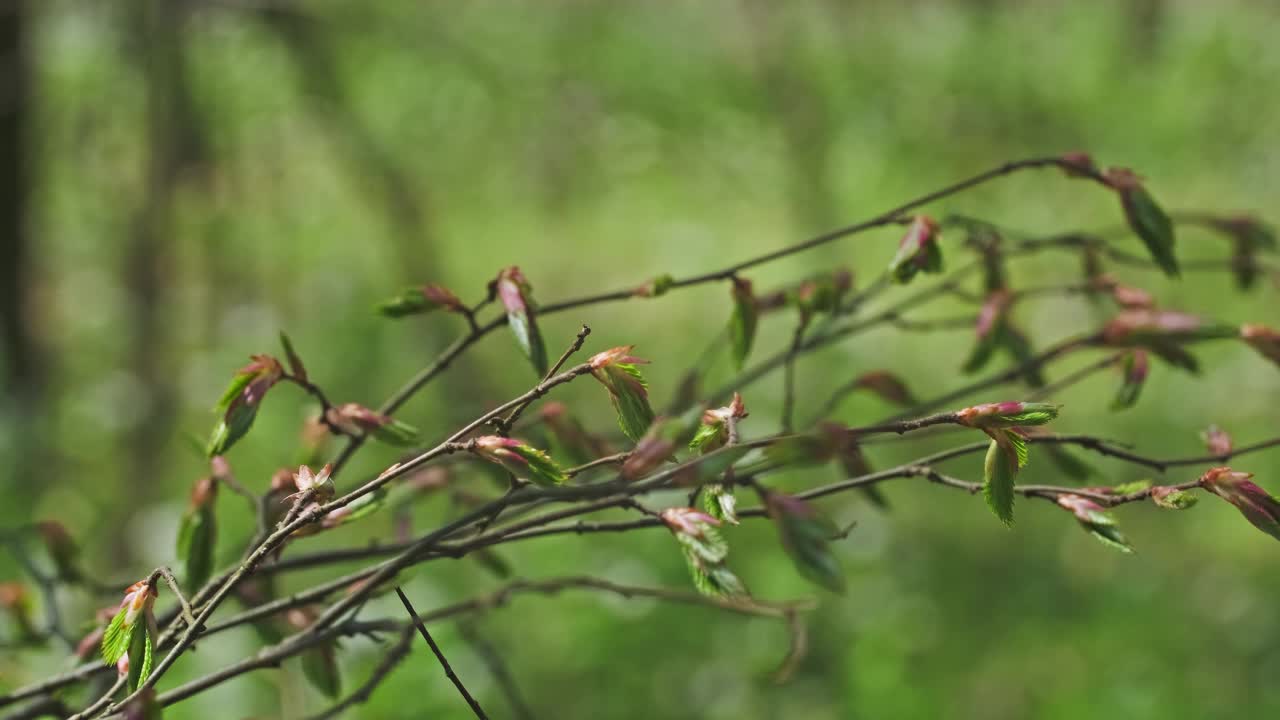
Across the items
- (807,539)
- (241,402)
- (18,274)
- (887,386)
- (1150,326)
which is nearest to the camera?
(807,539)

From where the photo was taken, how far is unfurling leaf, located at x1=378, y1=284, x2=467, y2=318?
84 cm

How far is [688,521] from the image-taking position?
577 mm

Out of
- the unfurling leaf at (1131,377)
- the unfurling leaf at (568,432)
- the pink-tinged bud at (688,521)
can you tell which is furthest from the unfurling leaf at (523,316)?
the unfurling leaf at (1131,377)

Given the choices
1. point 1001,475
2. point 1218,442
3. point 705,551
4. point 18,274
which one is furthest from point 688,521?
point 18,274

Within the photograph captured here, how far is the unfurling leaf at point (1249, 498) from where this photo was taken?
0.62 m

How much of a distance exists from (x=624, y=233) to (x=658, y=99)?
65.2 inches

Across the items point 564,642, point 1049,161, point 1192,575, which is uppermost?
point 1049,161

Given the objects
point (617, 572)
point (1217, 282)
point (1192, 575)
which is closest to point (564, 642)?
point (617, 572)

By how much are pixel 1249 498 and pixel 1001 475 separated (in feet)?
0.46

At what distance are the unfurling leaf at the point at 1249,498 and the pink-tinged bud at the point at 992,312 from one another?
32 cm

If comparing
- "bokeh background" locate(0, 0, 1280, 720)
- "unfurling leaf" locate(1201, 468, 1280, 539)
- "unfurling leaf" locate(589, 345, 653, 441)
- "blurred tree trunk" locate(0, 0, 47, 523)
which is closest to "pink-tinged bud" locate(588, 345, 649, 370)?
"unfurling leaf" locate(589, 345, 653, 441)

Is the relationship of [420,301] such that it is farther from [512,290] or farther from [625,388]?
[625,388]

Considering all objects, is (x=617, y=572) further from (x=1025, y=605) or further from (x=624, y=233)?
(x=624, y=233)

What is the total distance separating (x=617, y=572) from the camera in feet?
9.59
